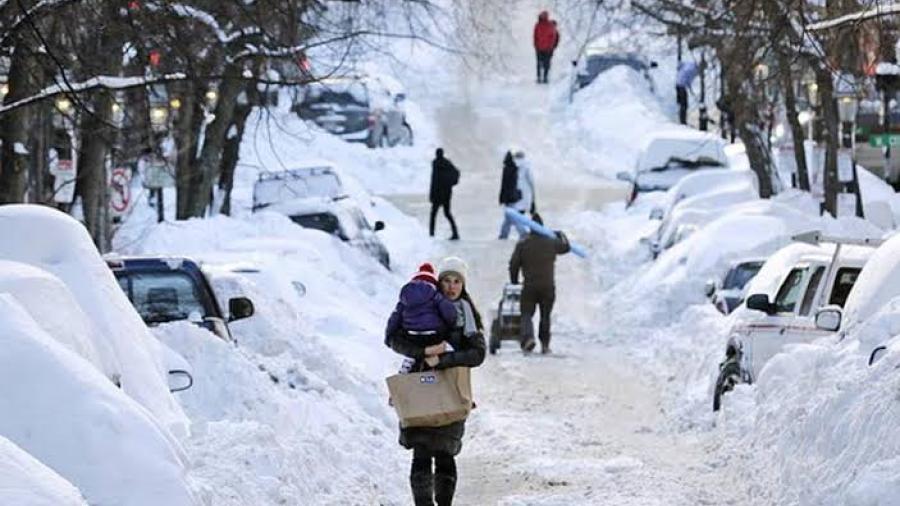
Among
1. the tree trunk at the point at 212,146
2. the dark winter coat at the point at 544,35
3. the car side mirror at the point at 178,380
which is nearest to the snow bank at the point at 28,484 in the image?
the car side mirror at the point at 178,380

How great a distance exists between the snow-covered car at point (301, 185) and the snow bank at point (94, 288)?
22.7m

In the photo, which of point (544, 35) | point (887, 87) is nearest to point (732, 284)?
point (887, 87)

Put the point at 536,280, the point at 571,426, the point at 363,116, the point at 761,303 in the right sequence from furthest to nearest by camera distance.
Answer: the point at 363,116 < the point at 536,280 < the point at 571,426 < the point at 761,303

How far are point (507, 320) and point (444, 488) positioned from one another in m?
12.8

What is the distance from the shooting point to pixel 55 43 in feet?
57.2

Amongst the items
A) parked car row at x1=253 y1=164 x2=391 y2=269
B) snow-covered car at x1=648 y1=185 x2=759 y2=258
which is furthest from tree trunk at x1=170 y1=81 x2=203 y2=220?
snow-covered car at x1=648 y1=185 x2=759 y2=258

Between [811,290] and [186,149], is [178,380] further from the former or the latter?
[186,149]

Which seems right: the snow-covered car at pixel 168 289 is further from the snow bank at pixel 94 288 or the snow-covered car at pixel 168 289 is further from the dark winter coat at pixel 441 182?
the dark winter coat at pixel 441 182

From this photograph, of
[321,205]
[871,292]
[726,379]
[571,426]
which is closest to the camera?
[871,292]

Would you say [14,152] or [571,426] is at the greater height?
[14,152]

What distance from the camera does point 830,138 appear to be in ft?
91.5

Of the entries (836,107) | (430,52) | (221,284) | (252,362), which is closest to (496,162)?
(430,52)

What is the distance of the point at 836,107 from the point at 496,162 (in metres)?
24.4

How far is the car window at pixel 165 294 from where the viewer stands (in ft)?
54.2
